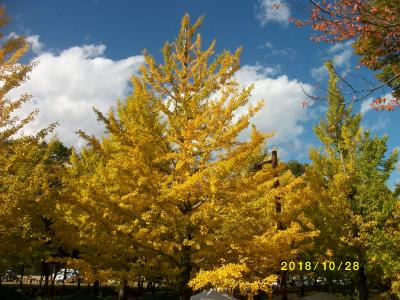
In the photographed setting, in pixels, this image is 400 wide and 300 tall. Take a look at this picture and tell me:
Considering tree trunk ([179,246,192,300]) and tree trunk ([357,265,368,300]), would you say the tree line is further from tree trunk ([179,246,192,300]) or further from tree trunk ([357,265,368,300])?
tree trunk ([357,265,368,300])

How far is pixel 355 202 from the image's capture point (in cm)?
1378

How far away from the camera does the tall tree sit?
509 inches

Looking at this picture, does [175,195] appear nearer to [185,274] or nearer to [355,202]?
[185,274]

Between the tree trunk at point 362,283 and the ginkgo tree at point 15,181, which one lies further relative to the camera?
the tree trunk at point 362,283

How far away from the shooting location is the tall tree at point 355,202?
12930 mm

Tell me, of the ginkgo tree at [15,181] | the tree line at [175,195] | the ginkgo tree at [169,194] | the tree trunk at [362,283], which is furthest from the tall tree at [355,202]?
the ginkgo tree at [15,181]

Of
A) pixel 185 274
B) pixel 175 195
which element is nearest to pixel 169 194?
pixel 175 195

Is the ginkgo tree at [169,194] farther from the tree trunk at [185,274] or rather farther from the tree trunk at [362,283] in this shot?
the tree trunk at [362,283]

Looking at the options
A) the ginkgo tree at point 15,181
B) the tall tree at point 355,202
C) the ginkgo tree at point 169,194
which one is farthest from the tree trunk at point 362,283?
the ginkgo tree at point 15,181
